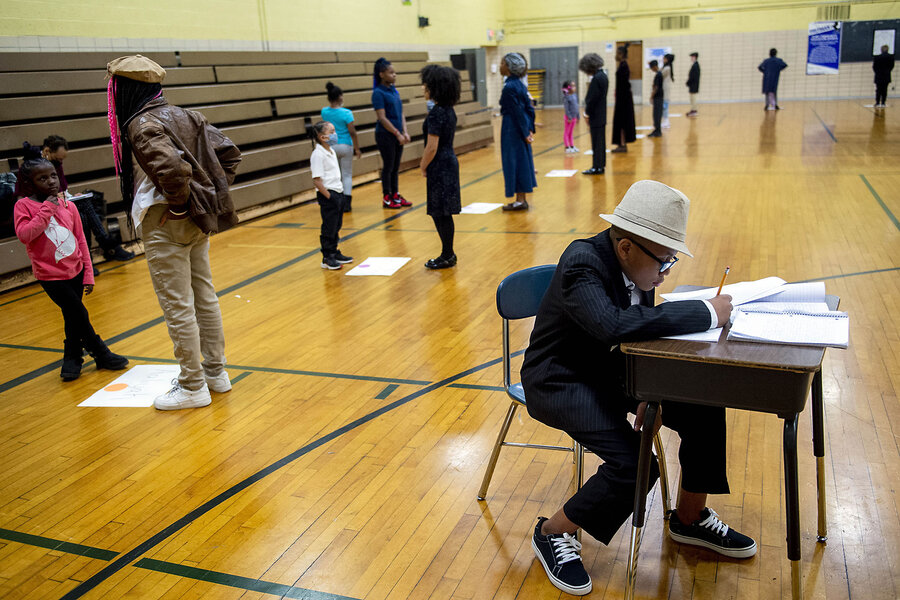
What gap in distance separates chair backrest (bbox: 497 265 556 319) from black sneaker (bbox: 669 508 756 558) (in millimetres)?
926

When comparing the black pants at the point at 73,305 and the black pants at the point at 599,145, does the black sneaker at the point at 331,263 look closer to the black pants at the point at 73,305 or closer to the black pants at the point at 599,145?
the black pants at the point at 73,305

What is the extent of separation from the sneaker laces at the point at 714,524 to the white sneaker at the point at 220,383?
8.57 ft

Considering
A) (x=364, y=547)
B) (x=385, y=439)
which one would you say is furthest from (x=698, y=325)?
(x=385, y=439)

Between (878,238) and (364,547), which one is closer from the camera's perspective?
(364,547)

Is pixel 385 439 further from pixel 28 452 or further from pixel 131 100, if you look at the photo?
pixel 131 100

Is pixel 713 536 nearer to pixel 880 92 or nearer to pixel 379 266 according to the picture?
pixel 379 266

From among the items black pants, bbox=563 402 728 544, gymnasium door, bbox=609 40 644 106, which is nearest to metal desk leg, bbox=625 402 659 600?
black pants, bbox=563 402 728 544

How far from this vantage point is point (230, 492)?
3078 millimetres

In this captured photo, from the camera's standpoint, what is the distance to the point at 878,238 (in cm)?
637

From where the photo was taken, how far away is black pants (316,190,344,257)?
6.16 metres

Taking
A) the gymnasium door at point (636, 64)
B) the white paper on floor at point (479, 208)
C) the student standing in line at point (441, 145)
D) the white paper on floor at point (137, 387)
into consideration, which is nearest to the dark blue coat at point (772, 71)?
the gymnasium door at point (636, 64)

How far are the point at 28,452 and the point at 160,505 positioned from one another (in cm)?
96

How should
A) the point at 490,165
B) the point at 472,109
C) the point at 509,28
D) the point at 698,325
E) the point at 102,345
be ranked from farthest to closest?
the point at 509,28
the point at 472,109
the point at 490,165
the point at 102,345
the point at 698,325

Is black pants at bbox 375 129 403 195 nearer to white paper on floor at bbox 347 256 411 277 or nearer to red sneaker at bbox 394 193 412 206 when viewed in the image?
red sneaker at bbox 394 193 412 206
